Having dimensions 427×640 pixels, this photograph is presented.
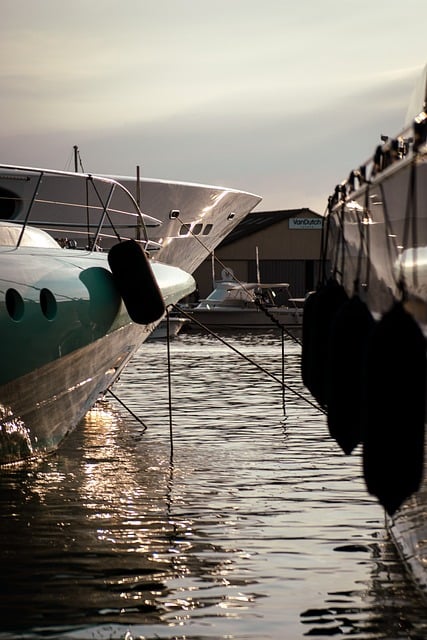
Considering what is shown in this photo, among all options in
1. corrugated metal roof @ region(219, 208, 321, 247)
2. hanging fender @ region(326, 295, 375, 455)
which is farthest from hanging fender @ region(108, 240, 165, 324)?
corrugated metal roof @ region(219, 208, 321, 247)

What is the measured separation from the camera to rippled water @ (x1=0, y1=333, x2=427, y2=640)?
26.1ft

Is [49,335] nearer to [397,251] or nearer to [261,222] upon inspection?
[397,251]

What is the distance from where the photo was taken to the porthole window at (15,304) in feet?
37.1

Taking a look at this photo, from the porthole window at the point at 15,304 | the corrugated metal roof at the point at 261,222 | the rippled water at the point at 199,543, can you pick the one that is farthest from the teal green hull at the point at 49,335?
the corrugated metal roof at the point at 261,222

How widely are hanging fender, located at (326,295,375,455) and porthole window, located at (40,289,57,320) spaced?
13.3 ft

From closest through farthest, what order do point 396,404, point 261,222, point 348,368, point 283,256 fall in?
1. point 396,404
2. point 348,368
3. point 283,256
4. point 261,222

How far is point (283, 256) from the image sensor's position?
87938mm

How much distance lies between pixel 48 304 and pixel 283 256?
3015 inches

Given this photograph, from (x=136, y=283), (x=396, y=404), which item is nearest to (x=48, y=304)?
(x=136, y=283)

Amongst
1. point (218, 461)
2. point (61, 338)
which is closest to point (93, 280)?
point (61, 338)

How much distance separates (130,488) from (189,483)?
0.64 m

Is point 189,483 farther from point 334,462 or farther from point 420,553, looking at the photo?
point 420,553

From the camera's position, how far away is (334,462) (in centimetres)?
1466

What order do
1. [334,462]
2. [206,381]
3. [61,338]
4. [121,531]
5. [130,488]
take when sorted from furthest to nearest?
[206,381] < [334,462] < [130,488] < [61,338] < [121,531]
